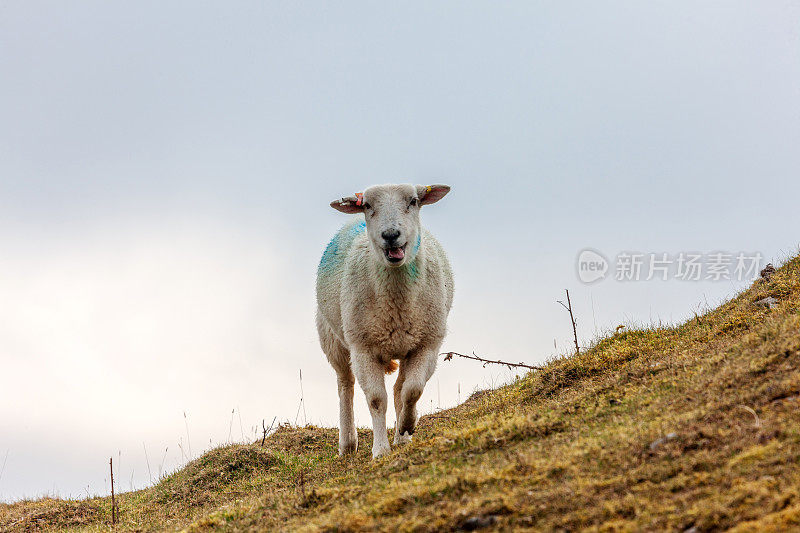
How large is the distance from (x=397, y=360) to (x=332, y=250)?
6.51ft

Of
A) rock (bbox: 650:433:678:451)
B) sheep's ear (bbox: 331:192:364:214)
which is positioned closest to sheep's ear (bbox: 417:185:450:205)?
sheep's ear (bbox: 331:192:364:214)

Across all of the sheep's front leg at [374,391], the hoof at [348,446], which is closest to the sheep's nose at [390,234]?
the sheep's front leg at [374,391]

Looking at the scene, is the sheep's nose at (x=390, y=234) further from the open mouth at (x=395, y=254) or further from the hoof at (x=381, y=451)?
the hoof at (x=381, y=451)

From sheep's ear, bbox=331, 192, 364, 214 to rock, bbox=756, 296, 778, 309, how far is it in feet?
15.8

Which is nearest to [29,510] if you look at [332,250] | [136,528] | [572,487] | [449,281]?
[136,528]

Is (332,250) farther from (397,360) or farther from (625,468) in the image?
(625,468)

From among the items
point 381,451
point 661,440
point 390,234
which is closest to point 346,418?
point 381,451

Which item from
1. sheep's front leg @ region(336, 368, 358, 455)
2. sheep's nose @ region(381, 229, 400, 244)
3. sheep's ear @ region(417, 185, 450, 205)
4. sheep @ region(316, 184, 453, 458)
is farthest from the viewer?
sheep's front leg @ region(336, 368, 358, 455)

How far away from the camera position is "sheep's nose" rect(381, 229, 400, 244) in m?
8.03

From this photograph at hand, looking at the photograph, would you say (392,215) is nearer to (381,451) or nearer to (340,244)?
(340,244)

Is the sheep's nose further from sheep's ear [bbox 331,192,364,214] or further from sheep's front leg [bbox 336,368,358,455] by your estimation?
sheep's front leg [bbox 336,368,358,455]

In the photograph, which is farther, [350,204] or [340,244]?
[340,244]

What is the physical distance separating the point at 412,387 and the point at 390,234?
1721mm

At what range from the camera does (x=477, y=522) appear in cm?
448
